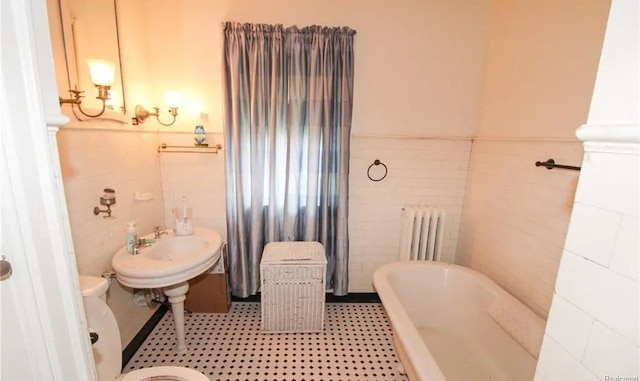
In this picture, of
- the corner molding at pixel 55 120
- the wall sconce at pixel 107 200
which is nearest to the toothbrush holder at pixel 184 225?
the wall sconce at pixel 107 200

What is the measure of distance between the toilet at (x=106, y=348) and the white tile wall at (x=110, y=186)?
0.35 m

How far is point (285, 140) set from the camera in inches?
84.9

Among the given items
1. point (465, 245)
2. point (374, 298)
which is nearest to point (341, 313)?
point (374, 298)

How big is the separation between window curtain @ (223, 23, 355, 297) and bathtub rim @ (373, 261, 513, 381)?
527 mm

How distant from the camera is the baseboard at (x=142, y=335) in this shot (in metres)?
1.77

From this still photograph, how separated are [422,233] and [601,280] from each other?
6.09ft

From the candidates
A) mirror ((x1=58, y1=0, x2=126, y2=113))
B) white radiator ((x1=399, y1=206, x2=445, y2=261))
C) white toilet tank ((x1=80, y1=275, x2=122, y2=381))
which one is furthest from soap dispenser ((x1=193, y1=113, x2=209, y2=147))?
white radiator ((x1=399, y1=206, x2=445, y2=261))

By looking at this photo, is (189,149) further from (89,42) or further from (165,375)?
(165,375)

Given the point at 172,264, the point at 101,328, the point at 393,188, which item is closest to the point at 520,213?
the point at 393,188

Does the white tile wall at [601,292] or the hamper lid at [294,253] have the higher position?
the white tile wall at [601,292]

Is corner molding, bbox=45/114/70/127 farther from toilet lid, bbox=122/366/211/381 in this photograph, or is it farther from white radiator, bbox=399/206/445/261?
white radiator, bbox=399/206/445/261

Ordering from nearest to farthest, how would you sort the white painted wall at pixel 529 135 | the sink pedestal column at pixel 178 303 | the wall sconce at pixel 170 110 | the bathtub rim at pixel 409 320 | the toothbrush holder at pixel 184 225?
the bathtub rim at pixel 409 320 → the white painted wall at pixel 529 135 → the sink pedestal column at pixel 178 303 → the wall sconce at pixel 170 110 → the toothbrush holder at pixel 184 225

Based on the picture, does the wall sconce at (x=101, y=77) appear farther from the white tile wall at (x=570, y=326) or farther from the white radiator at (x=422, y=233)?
the white radiator at (x=422, y=233)

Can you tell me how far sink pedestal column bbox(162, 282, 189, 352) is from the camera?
177 centimetres
